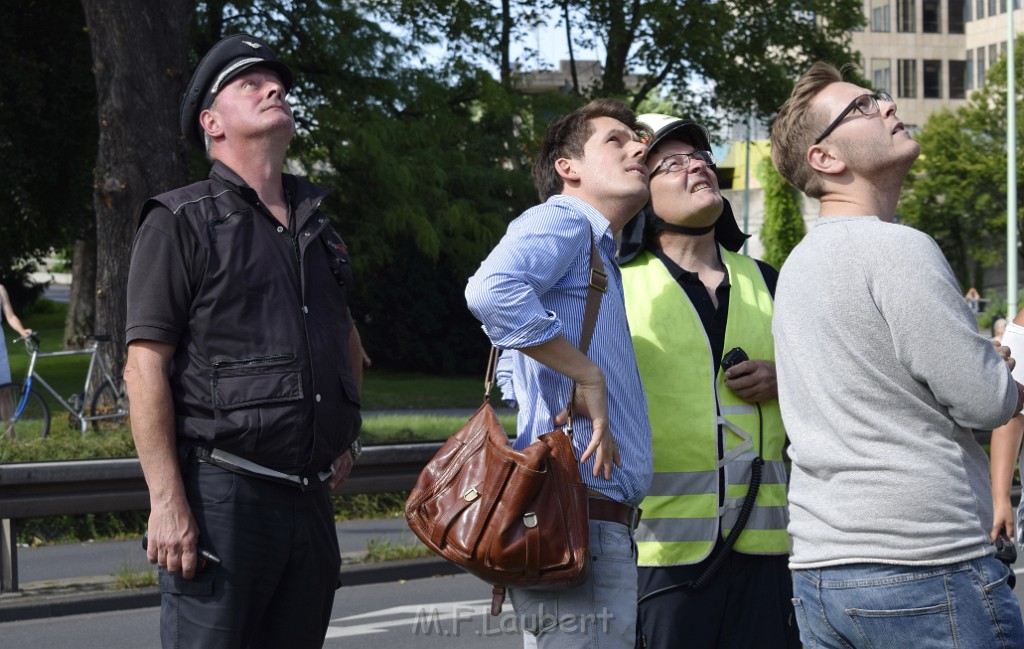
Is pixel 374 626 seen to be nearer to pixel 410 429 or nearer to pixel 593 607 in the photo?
pixel 593 607

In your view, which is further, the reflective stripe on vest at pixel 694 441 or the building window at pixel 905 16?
the building window at pixel 905 16

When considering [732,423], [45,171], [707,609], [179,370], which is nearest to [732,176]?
[732,423]

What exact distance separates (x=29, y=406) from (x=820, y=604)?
12.6m

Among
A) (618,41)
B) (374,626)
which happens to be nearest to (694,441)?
(374,626)

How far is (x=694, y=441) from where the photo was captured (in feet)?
12.9

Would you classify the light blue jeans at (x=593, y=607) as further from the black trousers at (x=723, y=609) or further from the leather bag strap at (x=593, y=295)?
the black trousers at (x=723, y=609)

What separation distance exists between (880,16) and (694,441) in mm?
85548

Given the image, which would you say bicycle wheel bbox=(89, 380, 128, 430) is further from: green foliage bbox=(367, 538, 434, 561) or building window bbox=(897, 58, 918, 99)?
building window bbox=(897, 58, 918, 99)

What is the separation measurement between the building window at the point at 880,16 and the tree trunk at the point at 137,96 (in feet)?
254

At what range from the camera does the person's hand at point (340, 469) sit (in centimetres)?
350

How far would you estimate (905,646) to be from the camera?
8.45 feet

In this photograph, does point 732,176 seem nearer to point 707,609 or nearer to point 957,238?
point 707,609

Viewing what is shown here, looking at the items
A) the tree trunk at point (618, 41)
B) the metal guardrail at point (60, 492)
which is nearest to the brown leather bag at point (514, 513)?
the metal guardrail at point (60, 492)

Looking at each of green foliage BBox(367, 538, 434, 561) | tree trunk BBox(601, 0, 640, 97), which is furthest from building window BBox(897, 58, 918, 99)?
green foliage BBox(367, 538, 434, 561)
